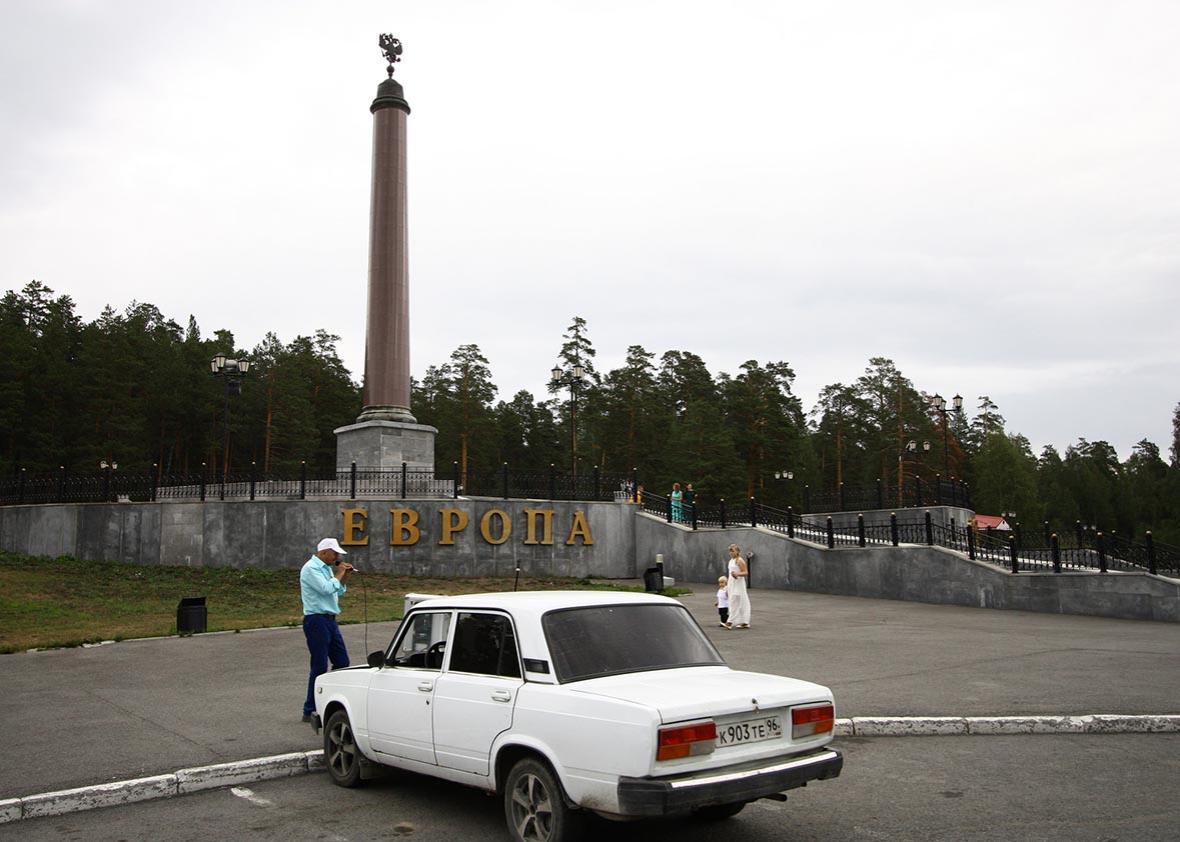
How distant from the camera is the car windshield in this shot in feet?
18.2

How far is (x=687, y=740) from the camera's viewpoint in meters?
4.76

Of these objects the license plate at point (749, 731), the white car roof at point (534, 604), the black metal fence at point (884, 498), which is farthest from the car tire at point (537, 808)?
the black metal fence at point (884, 498)

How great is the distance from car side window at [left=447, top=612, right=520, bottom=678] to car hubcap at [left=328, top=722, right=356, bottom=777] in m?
1.49

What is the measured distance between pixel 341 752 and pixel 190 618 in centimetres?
1014

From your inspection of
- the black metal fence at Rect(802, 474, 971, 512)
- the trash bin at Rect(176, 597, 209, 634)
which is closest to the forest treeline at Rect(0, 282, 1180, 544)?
the black metal fence at Rect(802, 474, 971, 512)

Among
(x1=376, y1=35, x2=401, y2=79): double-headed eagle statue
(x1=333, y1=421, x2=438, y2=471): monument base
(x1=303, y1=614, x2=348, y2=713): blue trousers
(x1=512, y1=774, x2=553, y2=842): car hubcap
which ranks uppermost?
(x1=376, y1=35, x2=401, y2=79): double-headed eagle statue

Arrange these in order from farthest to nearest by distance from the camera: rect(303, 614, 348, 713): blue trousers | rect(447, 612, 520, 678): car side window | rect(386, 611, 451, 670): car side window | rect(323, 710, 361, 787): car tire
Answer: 1. rect(303, 614, 348, 713): blue trousers
2. rect(323, 710, 361, 787): car tire
3. rect(386, 611, 451, 670): car side window
4. rect(447, 612, 520, 678): car side window

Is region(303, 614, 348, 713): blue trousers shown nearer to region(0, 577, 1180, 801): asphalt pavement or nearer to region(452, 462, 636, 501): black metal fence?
region(0, 577, 1180, 801): asphalt pavement

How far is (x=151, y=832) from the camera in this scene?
6004 mm

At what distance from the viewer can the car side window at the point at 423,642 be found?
6414 millimetres

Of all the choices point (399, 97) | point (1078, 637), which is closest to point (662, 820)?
point (1078, 637)

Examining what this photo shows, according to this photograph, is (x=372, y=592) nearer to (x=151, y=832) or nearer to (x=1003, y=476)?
(x=151, y=832)

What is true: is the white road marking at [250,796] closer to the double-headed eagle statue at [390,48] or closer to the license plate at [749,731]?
the license plate at [749,731]

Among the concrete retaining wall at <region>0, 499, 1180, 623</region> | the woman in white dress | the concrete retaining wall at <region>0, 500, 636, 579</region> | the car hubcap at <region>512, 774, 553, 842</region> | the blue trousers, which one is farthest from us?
the concrete retaining wall at <region>0, 500, 636, 579</region>
